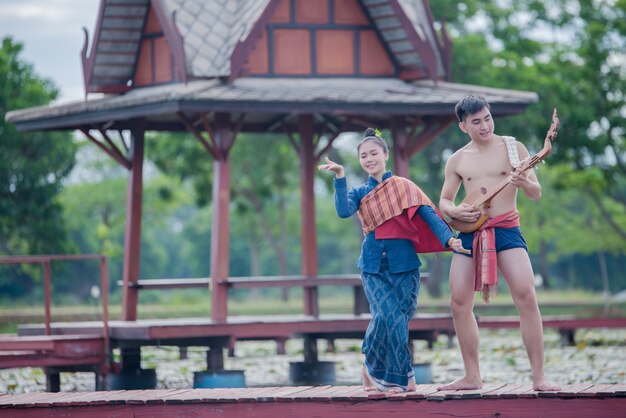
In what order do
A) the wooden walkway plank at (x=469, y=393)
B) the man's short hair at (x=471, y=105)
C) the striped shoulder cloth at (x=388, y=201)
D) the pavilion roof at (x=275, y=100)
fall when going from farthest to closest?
1. the pavilion roof at (x=275, y=100)
2. the striped shoulder cloth at (x=388, y=201)
3. the man's short hair at (x=471, y=105)
4. the wooden walkway plank at (x=469, y=393)

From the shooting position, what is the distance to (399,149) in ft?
57.7

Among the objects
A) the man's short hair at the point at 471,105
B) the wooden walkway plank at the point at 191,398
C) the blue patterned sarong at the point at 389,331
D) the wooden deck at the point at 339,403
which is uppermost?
the man's short hair at the point at 471,105

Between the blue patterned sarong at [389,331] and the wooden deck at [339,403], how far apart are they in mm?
194

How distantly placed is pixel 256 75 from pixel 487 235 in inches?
338


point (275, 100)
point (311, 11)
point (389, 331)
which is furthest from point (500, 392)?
point (311, 11)

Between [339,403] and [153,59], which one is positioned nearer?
[339,403]

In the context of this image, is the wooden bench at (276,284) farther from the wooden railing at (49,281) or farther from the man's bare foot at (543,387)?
the man's bare foot at (543,387)

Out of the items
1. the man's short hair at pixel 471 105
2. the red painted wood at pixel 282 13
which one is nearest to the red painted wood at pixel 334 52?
the red painted wood at pixel 282 13

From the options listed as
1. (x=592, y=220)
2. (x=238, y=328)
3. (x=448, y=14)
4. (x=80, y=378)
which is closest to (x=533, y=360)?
(x=238, y=328)

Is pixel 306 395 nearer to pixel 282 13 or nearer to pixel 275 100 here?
pixel 275 100

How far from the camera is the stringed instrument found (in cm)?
896

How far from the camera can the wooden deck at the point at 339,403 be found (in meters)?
8.72

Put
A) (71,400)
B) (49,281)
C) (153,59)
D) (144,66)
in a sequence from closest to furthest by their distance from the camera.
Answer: (71,400) < (49,281) < (153,59) < (144,66)

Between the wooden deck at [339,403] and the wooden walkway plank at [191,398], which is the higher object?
the wooden walkway plank at [191,398]
